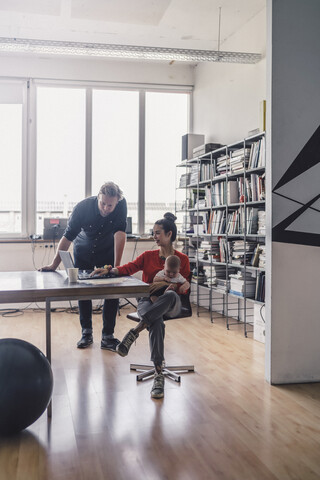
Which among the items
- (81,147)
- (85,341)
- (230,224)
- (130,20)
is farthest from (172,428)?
(81,147)

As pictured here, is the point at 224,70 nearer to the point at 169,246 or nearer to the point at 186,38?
the point at 186,38

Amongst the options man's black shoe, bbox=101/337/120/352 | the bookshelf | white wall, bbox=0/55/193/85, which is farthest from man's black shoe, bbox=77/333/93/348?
white wall, bbox=0/55/193/85

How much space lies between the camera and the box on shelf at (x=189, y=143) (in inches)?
240

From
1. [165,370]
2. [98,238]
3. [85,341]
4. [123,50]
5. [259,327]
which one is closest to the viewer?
[165,370]

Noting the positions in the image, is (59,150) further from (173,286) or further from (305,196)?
(305,196)

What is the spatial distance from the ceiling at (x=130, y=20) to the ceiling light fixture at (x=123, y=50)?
0.32 m

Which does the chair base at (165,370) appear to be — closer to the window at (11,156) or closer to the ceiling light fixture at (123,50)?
→ the ceiling light fixture at (123,50)

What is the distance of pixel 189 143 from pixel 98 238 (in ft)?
8.99

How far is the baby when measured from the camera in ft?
9.86

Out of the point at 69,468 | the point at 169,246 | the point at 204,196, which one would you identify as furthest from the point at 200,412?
the point at 204,196

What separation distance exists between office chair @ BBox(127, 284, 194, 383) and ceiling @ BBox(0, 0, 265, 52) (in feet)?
10.7

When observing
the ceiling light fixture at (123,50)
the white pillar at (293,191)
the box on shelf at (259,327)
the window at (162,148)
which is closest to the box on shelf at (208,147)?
the ceiling light fixture at (123,50)

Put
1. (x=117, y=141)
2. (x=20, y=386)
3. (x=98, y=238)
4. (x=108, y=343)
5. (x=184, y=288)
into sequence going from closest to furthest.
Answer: (x=20, y=386) < (x=184, y=288) < (x=98, y=238) < (x=108, y=343) < (x=117, y=141)

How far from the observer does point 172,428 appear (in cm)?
234
